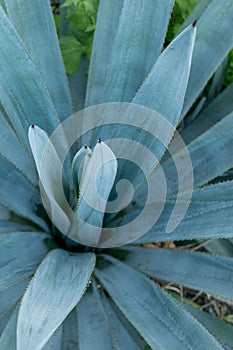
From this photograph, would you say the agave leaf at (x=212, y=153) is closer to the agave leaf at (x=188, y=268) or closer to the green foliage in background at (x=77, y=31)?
the agave leaf at (x=188, y=268)

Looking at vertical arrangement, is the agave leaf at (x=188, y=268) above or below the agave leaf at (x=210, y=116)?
below

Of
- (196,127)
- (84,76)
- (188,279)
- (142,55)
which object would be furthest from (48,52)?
(188,279)

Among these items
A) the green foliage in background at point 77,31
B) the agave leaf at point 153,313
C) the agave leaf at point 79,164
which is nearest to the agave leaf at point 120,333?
the agave leaf at point 153,313

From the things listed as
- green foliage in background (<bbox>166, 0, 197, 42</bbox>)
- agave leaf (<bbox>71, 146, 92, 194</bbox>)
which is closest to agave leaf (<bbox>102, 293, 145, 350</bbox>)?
agave leaf (<bbox>71, 146, 92, 194</bbox>)

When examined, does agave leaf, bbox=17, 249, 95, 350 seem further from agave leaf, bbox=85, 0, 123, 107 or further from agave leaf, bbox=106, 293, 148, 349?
agave leaf, bbox=85, 0, 123, 107

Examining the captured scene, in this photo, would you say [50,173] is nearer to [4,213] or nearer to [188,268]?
[4,213]

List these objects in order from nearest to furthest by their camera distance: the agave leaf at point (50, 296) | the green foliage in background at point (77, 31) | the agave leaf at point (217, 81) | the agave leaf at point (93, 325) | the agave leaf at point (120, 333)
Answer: the agave leaf at point (50, 296) → the agave leaf at point (93, 325) → the agave leaf at point (120, 333) → the green foliage in background at point (77, 31) → the agave leaf at point (217, 81)
